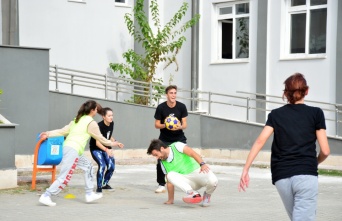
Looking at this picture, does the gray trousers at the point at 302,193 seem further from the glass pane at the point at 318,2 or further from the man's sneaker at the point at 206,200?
the glass pane at the point at 318,2

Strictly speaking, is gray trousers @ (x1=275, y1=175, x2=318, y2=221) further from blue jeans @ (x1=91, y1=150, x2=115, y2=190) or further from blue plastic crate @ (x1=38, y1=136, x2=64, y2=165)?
blue plastic crate @ (x1=38, y1=136, x2=64, y2=165)

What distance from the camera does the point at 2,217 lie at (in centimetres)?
1153

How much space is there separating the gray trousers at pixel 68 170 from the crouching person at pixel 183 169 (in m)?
1.39

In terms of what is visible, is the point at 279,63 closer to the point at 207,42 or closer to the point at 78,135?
the point at 207,42

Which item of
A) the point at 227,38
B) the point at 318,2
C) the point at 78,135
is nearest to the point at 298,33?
the point at 318,2

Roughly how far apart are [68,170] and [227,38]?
13.8 m

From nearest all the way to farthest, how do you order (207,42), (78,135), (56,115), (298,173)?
(298,173) < (78,135) < (56,115) < (207,42)

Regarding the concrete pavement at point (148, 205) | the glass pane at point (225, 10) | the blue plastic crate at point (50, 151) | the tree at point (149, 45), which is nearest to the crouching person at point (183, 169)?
the concrete pavement at point (148, 205)

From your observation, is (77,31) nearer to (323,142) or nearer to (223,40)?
(223,40)

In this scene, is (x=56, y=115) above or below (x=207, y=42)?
below

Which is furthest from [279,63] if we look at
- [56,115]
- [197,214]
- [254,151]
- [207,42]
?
[254,151]

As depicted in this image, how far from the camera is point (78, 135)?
13078 mm

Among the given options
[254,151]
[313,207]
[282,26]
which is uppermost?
[282,26]

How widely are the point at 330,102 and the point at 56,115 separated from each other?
7.18m
